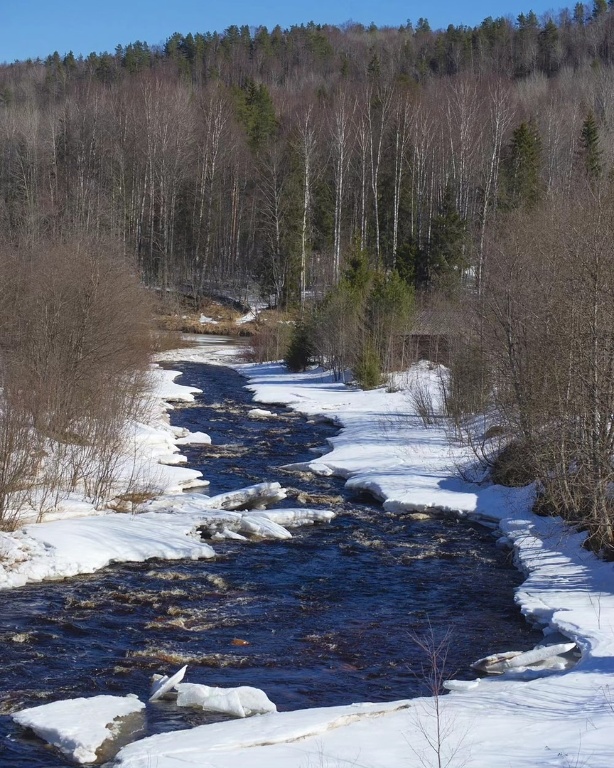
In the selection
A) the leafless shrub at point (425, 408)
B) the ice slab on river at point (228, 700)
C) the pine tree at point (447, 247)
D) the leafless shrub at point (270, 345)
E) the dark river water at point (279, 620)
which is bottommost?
the dark river water at point (279, 620)

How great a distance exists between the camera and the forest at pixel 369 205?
49.3ft

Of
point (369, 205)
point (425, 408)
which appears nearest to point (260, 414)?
point (425, 408)

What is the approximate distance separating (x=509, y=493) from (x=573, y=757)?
1019 cm

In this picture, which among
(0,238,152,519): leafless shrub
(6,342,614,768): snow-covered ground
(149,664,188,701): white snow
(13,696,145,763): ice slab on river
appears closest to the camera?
(6,342,614,768): snow-covered ground

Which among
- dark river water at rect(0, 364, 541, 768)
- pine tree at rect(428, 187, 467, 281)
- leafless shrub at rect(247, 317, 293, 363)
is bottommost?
dark river water at rect(0, 364, 541, 768)

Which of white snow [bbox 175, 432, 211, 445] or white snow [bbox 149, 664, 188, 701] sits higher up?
white snow [bbox 175, 432, 211, 445]

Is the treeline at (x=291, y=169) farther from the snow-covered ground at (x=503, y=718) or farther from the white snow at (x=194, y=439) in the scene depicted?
the snow-covered ground at (x=503, y=718)

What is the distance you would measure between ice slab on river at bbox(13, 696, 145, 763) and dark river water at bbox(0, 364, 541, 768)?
12cm

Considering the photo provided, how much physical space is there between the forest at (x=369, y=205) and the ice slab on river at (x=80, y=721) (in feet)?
20.0

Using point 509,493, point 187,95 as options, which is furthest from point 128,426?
point 187,95

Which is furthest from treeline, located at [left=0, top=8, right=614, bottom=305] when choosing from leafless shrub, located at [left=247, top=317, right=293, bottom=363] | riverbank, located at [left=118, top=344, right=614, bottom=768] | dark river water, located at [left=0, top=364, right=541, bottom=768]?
riverbank, located at [left=118, top=344, right=614, bottom=768]

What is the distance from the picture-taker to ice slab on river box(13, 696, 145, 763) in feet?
25.8

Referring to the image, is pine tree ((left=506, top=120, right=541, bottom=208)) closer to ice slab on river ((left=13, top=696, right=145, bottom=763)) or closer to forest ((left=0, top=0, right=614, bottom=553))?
forest ((left=0, top=0, right=614, bottom=553))

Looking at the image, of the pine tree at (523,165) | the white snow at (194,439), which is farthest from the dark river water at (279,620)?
the pine tree at (523,165)
